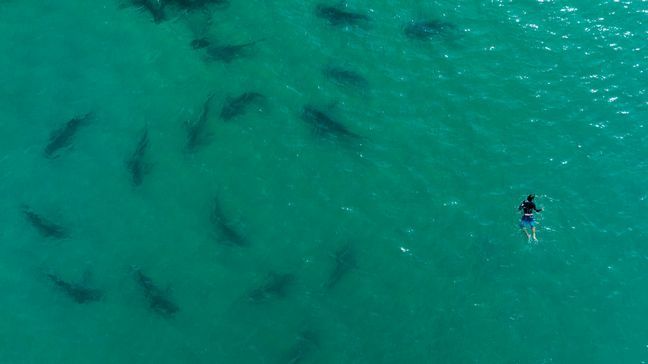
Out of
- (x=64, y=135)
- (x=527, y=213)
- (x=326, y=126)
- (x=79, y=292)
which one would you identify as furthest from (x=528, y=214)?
(x=64, y=135)

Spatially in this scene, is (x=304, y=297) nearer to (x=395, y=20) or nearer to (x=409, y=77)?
(x=409, y=77)

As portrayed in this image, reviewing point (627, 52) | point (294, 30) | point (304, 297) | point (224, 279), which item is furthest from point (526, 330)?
point (294, 30)

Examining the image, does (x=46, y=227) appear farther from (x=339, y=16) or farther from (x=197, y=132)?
(x=339, y=16)

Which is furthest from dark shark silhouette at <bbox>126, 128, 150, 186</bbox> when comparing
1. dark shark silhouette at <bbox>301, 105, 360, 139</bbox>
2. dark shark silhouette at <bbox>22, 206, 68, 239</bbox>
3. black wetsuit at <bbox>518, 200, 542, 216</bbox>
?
black wetsuit at <bbox>518, 200, 542, 216</bbox>

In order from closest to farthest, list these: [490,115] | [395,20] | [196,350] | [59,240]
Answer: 1. [196,350]
2. [59,240]
3. [490,115]
4. [395,20]

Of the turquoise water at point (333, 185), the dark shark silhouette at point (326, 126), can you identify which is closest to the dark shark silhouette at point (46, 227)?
the turquoise water at point (333, 185)

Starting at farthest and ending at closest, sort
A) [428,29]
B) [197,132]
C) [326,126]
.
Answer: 1. [428,29]
2. [326,126]
3. [197,132]

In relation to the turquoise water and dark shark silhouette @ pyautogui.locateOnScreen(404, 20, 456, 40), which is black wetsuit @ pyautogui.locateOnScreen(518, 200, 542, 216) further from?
dark shark silhouette @ pyautogui.locateOnScreen(404, 20, 456, 40)
